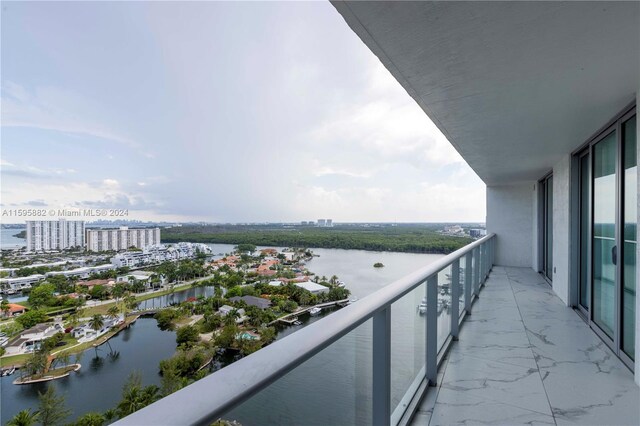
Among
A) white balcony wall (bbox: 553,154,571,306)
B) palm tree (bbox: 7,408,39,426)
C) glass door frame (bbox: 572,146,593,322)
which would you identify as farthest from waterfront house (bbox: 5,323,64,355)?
white balcony wall (bbox: 553,154,571,306)

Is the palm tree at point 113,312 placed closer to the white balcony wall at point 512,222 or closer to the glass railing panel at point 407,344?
the glass railing panel at point 407,344

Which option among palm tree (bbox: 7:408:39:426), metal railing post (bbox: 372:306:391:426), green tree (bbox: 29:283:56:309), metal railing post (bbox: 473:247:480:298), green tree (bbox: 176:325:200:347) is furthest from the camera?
metal railing post (bbox: 473:247:480:298)

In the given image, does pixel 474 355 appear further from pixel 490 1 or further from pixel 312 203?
pixel 312 203

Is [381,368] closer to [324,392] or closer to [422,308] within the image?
[324,392]

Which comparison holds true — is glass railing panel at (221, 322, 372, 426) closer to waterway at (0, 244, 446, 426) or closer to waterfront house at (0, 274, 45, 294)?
waterway at (0, 244, 446, 426)

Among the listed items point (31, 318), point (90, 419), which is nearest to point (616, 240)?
point (90, 419)
